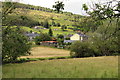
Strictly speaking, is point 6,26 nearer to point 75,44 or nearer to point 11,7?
point 11,7

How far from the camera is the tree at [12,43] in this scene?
23016 mm

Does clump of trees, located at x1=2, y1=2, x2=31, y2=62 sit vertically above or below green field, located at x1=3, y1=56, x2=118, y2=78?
above

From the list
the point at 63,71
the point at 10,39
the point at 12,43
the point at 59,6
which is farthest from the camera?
the point at 12,43

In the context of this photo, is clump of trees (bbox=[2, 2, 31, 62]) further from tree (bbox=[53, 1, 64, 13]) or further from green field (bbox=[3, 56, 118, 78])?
tree (bbox=[53, 1, 64, 13])

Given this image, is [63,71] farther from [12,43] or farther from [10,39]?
[12,43]

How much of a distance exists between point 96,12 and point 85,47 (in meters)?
41.2

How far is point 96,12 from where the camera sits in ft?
29.9

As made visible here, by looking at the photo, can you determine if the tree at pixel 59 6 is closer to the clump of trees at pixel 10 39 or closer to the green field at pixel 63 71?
the green field at pixel 63 71

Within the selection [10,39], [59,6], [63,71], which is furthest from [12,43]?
[59,6]

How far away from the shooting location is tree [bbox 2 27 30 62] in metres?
23.0

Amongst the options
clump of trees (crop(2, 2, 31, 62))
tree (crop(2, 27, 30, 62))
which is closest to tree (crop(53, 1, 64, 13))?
clump of trees (crop(2, 2, 31, 62))

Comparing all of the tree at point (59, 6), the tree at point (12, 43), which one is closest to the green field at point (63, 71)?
the tree at point (12, 43)

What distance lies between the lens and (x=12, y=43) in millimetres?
24062

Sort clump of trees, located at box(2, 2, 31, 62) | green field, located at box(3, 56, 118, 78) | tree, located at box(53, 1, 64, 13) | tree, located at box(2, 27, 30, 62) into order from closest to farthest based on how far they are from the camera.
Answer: tree, located at box(53, 1, 64, 13) < green field, located at box(3, 56, 118, 78) < clump of trees, located at box(2, 2, 31, 62) < tree, located at box(2, 27, 30, 62)
